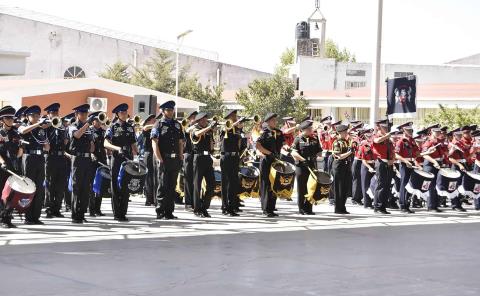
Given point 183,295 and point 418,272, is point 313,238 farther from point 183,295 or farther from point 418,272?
point 183,295

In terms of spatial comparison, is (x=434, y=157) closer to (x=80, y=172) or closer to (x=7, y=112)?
(x=80, y=172)

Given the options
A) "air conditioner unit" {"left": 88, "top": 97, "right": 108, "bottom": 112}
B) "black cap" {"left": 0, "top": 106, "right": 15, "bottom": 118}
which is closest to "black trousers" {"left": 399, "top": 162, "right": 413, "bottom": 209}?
"black cap" {"left": 0, "top": 106, "right": 15, "bottom": 118}

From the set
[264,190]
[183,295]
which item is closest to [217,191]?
[264,190]

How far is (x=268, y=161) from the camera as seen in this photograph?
59.3ft

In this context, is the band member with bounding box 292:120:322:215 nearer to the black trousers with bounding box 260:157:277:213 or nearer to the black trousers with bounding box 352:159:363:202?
the black trousers with bounding box 260:157:277:213

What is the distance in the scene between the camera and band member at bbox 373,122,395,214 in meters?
19.3

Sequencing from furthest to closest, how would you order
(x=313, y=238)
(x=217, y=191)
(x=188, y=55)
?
1. (x=188, y=55)
2. (x=217, y=191)
3. (x=313, y=238)

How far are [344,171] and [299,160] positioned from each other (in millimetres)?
1177

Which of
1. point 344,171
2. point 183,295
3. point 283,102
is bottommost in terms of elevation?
point 183,295

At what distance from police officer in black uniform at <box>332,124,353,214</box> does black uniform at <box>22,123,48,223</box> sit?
237 inches

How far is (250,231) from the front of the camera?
15422mm

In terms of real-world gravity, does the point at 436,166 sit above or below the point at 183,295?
above

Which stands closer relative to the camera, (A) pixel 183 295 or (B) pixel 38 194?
(A) pixel 183 295

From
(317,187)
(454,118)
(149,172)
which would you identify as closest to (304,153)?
(317,187)
